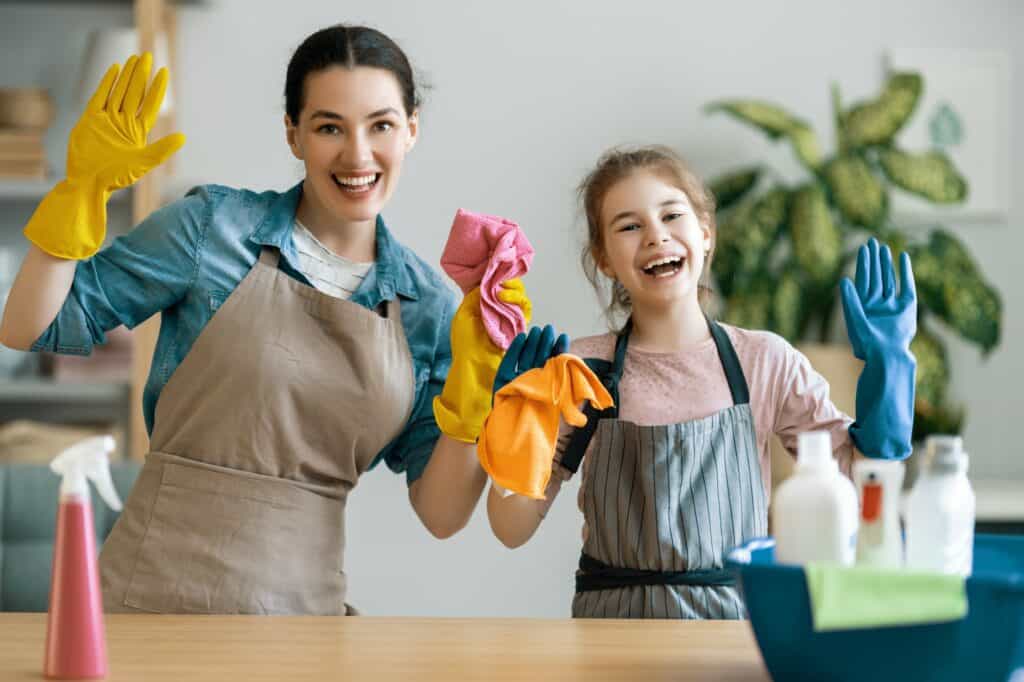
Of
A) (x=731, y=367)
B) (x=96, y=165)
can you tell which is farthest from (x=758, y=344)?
(x=96, y=165)

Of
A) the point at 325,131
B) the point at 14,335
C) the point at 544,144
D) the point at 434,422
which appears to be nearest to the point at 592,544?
the point at 434,422

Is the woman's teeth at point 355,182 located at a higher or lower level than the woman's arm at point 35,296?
higher

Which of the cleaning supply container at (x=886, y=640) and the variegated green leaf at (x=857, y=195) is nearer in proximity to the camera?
the cleaning supply container at (x=886, y=640)

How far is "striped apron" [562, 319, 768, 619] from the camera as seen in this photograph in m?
1.41

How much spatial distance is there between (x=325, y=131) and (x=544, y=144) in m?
1.78

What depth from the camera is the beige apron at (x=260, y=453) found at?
1454mm

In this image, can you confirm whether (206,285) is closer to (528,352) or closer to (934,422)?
(528,352)

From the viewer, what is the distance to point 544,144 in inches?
128

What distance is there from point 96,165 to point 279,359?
12.2 inches

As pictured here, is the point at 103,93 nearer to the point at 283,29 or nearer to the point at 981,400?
the point at 283,29

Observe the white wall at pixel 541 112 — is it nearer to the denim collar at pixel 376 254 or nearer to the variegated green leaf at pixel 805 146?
the variegated green leaf at pixel 805 146

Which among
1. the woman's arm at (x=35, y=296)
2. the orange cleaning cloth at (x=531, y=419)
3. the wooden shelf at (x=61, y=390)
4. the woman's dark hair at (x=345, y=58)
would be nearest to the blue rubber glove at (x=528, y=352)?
the orange cleaning cloth at (x=531, y=419)

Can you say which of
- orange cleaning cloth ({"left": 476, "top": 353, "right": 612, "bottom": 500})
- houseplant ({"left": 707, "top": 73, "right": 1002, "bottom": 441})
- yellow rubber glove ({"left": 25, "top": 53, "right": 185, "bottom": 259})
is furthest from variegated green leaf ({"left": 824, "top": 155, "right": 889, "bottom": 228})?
yellow rubber glove ({"left": 25, "top": 53, "right": 185, "bottom": 259})

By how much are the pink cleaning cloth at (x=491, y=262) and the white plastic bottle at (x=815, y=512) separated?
50cm
